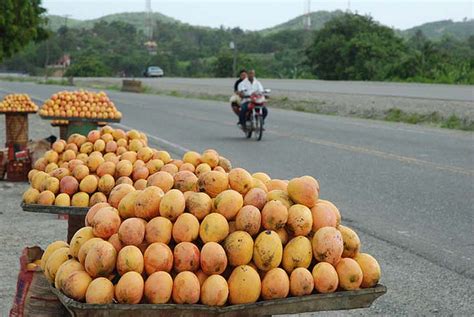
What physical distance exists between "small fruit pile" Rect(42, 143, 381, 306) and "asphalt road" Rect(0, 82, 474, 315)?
174 cm

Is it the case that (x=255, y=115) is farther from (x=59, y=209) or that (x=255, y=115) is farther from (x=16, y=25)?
(x=59, y=209)

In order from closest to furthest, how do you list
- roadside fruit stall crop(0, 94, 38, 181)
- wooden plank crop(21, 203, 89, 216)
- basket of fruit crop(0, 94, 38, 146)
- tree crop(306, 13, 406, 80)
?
wooden plank crop(21, 203, 89, 216) → roadside fruit stall crop(0, 94, 38, 181) → basket of fruit crop(0, 94, 38, 146) → tree crop(306, 13, 406, 80)

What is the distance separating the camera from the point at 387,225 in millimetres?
8219

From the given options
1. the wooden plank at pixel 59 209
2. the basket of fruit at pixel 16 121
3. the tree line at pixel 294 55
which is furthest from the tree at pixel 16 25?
the wooden plank at pixel 59 209

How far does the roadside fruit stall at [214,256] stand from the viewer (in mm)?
3469

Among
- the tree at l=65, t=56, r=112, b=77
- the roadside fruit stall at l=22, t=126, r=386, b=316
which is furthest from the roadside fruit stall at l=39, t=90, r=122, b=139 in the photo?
the tree at l=65, t=56, r=112, b=77

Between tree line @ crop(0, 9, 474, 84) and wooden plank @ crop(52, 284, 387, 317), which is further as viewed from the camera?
tree line @ crop(0, 9, 474, 84)

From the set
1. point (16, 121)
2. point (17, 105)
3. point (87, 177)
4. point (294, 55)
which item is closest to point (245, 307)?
point (87, 177)

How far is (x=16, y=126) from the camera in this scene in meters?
13.6

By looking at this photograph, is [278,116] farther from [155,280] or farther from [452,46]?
[452,46]

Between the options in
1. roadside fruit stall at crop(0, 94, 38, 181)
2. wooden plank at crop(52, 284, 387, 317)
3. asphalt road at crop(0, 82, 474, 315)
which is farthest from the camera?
roadside fruit stall at crop(0, 94, 38, 181)

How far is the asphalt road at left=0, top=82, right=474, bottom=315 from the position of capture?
6.17m

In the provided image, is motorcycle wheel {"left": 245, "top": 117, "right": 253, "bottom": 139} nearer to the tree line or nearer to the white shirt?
the white shirt

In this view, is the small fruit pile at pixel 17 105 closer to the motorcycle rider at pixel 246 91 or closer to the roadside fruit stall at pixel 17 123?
the roadside fruit stall at pixel 17 123
